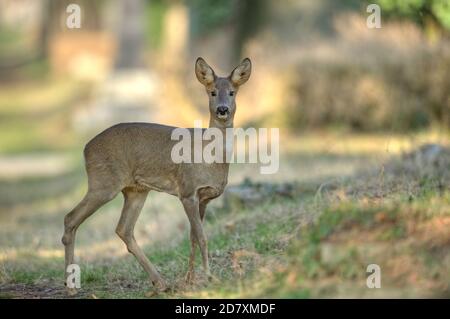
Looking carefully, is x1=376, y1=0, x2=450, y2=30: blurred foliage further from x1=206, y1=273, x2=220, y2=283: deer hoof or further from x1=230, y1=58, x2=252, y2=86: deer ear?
x1=206, y1=273, x2=220, y2=283: deer hoof

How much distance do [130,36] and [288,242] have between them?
24256 mm

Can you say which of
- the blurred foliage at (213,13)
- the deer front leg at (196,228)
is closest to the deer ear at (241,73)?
the deer front leg at (196,228)

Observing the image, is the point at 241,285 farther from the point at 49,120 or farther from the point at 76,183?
the point at 49,120

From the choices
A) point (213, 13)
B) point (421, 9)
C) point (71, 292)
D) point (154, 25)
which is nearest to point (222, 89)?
point (71, 292)

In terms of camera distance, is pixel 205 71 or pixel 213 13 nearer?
pixel 205 71

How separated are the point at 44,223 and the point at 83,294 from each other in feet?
22.6

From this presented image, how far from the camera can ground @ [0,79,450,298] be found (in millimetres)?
7398

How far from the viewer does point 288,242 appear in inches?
348

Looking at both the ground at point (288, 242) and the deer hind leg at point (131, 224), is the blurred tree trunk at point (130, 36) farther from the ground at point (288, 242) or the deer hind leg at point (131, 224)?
the deer hind leg at point (131, 224)

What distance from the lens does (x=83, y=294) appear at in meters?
8.16

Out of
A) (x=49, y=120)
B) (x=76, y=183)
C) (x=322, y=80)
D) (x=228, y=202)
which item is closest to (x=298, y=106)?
(x=322, y=80)

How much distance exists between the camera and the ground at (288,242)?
7398 mm

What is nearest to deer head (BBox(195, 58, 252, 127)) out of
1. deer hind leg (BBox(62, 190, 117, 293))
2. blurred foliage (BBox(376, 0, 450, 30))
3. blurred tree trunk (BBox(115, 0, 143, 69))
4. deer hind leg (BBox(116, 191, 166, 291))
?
deer hind leg (BBox(116, 191, 166, 291))

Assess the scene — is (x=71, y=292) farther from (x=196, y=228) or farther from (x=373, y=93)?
(x=373, y=93)
